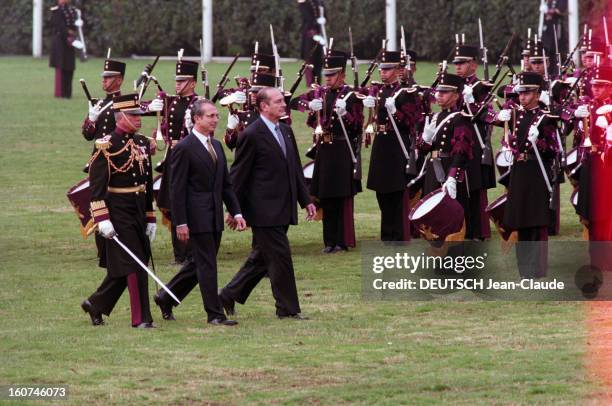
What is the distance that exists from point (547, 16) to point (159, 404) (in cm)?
2139

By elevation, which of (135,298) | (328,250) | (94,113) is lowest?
(328,250)

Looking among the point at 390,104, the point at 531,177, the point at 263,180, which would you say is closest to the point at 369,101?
the point at 390,104

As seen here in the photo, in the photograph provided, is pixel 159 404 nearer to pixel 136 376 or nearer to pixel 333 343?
pixel 136 376

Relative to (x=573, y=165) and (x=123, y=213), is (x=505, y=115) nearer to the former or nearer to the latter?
(x=573, y=165)

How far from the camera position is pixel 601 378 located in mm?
10328

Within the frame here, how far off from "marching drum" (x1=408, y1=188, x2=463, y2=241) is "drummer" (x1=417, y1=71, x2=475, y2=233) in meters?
0.10

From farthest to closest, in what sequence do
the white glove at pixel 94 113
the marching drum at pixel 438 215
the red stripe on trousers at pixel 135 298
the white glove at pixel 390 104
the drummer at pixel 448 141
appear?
the white glove at pixel 390 104
the white glove at pixel 94 113
the drummer at pixel 448 141
the marching drum at pixel 438 215
the red stripe on trousers at pixel 135 298

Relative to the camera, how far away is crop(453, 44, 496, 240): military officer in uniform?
16.3m

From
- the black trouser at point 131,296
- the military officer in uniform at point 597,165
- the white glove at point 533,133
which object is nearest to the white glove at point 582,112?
the military officer in uniform at point 597,165

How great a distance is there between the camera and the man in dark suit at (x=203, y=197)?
12211 millimetres

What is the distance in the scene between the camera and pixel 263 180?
12547 mm

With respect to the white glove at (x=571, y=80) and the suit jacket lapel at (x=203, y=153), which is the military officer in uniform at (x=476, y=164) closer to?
the white glove at (x=571, y=80)

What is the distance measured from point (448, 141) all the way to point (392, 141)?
7.55 ft

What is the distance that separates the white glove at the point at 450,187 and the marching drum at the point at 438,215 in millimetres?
31
